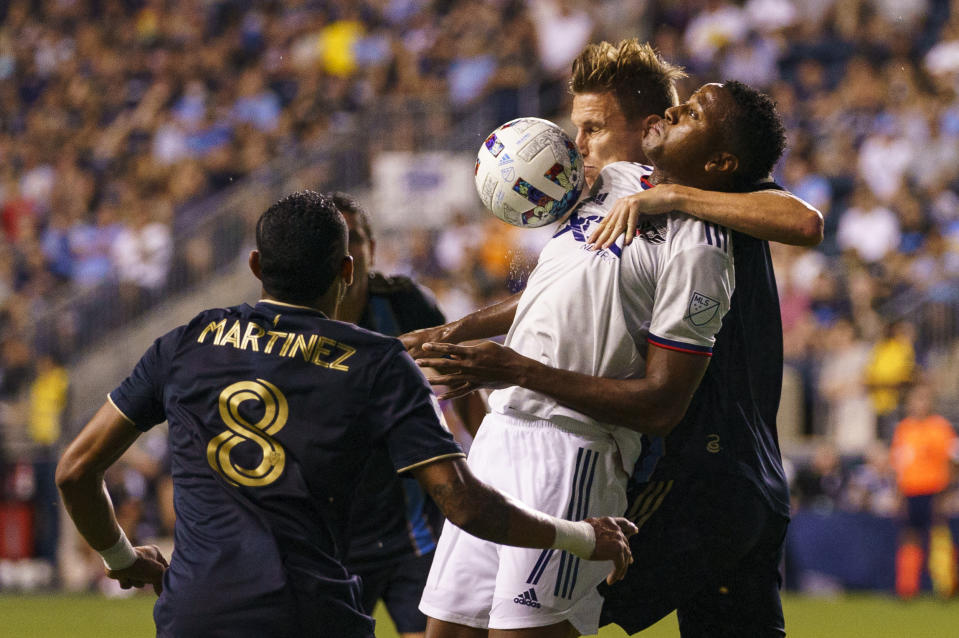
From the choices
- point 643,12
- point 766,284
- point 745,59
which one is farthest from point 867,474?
point 766,284

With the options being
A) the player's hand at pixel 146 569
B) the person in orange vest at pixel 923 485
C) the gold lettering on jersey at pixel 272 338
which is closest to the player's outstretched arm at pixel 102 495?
the player's hand at pixel 146 569

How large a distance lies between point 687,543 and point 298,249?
158 centimetres

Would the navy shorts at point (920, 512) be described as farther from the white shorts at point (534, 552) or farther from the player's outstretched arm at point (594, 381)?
the player's outstretched arm at point (594, 381)

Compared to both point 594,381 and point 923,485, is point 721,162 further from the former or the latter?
point 923,485

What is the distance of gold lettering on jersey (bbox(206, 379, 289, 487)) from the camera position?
3438 millimetres

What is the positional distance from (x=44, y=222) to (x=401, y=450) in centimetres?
1718

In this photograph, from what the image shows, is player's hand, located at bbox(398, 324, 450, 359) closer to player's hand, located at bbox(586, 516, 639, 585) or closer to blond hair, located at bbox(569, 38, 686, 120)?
blond hair, located at bbox(569, 38, 686, 120)

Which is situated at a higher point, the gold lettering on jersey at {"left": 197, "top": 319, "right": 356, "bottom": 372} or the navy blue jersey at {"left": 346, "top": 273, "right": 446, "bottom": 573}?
the gold lettering on jersey at {"left": 197, "top": 319, "right": 356, "bottom": 372}

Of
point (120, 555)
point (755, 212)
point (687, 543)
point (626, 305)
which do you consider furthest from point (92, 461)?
point (755, 212)

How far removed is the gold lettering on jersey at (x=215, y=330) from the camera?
3.54 m

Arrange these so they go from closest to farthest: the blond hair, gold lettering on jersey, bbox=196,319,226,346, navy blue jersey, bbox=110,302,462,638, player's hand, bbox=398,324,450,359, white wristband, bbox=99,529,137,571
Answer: navy blue jersey, bbox=110,302,462,638 < gold lettering on jersey, bbox=196,319,226,346 < white wristband, bbox=99,529,137,571 < the blond hair < player's hand, bbox=398,324,450,359

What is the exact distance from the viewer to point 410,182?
16.5m

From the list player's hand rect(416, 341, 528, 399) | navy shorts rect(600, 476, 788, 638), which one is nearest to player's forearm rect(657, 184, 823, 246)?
player's hand rect(416, 341, 528, 399)

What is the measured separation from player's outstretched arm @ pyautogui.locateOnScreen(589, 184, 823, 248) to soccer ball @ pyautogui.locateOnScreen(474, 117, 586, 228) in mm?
260
